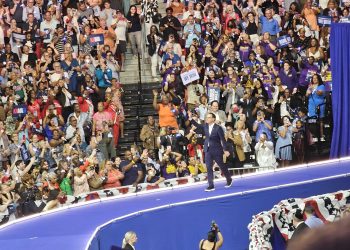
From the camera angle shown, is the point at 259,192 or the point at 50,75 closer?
the point at 259,192

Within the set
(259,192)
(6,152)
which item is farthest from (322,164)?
(6,152)

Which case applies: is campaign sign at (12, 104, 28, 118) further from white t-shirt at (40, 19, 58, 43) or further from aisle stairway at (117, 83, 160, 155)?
white t-shirt at (40, 19, 58, 43)

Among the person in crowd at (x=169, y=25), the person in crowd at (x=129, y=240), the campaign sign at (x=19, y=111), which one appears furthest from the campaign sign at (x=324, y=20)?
the person in crowd at (x=129, y=240)

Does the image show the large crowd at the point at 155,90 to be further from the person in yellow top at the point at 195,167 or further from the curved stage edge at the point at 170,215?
the curved stage edge at the point at 170,215

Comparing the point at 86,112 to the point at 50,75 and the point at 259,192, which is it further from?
the point at 259,192

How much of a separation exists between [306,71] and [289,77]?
501mm

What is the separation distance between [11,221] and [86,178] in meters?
2.34

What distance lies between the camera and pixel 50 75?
73.2 feet

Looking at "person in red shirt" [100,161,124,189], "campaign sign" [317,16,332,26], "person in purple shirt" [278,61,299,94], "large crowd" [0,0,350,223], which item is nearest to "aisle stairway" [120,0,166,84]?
"large crowd" [0,0,350,223]

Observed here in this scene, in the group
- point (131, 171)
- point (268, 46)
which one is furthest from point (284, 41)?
point (131, 171)

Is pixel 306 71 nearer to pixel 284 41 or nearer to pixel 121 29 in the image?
pixel 284 41

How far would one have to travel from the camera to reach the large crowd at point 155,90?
18.8 m

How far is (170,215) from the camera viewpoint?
1557cm

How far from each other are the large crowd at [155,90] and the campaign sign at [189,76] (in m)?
0.02
